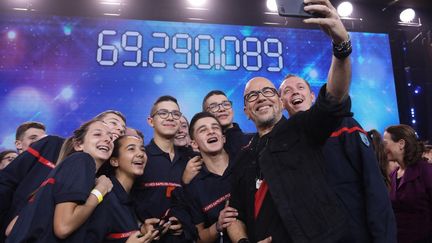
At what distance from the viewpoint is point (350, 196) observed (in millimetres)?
2008

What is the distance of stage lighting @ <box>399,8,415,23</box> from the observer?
770 centimetres

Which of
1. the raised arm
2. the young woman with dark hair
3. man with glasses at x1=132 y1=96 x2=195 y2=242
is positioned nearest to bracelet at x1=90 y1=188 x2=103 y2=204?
the young woman with dark hair

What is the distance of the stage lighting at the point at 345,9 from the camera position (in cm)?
734

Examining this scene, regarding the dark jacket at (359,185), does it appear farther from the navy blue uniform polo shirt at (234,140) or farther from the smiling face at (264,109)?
the navy blue uniform polo shirt at (234,140)

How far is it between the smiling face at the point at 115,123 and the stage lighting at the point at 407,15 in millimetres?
6703

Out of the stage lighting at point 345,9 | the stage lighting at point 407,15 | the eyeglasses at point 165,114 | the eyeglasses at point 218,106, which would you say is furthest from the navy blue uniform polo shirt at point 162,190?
the stage lighting at point 407,15

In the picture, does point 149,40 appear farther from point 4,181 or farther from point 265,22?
point 4,181

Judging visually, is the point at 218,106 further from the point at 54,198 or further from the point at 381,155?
the point at 54,198

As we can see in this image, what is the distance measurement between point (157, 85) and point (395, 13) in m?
5.13

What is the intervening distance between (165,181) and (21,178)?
101cm

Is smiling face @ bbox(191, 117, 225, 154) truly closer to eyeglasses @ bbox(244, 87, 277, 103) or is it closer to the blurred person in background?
eyeglasses @ bbox(244, 87, 277, 103)

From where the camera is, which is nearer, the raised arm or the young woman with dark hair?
the raised arm

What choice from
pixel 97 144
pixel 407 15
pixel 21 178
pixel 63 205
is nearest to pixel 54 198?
pixel 63 205

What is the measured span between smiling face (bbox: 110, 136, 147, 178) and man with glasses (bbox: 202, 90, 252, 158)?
739 millimetres
